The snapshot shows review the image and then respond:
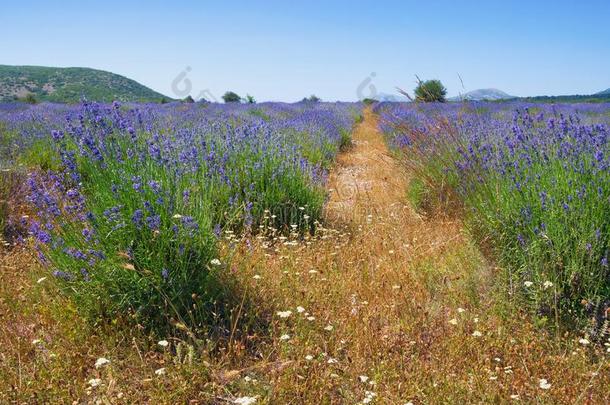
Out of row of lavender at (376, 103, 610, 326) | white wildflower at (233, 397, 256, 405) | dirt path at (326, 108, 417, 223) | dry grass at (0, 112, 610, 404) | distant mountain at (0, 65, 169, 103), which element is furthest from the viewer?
distant mountain at (0, 65, 169, 103)

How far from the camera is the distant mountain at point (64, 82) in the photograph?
57.7 m

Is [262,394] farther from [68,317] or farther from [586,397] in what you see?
[586,397]

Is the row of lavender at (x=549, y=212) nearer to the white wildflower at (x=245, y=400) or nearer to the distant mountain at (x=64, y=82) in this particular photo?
the white wildflower at (x=245, y=400)

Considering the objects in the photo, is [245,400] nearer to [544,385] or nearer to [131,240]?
[131,240]

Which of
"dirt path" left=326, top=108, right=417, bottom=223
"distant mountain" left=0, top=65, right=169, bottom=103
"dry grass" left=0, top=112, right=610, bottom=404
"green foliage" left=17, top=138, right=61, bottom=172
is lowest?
"dry grass" left=0, top=112, right=610, bottom=404

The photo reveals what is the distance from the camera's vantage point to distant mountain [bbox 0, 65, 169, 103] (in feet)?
→ 189

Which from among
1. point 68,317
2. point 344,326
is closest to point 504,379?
point 344,326

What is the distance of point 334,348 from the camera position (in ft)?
7.53

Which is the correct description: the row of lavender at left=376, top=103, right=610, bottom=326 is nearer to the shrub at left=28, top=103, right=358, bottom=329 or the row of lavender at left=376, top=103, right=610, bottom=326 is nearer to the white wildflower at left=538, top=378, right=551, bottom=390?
the white wildflower at left=538, top=378, right=551, bottom=390

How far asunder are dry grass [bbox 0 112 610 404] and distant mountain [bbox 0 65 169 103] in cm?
5613

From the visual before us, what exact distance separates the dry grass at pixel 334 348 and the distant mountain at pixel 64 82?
56131mm

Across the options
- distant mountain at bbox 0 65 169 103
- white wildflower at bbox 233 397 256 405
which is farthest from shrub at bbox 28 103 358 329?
distant mountain at bbox 0 65 169 103

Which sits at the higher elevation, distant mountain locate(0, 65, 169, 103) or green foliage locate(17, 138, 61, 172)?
distant mountain locate(0, 65, 169, 103)

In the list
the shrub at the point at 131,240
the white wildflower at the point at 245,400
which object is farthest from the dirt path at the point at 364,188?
the white wildflower at the point at 245,400
